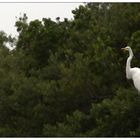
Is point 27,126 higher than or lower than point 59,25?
lower

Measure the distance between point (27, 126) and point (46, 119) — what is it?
2.15 feet

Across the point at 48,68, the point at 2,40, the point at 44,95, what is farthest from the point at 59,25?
the point at 2,40

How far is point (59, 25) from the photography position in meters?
20.0

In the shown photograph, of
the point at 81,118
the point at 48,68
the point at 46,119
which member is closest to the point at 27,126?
the point at 46,119

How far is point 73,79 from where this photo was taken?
650 inches

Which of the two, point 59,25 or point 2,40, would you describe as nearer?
point 59,25

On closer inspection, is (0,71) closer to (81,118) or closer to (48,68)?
(48,68)

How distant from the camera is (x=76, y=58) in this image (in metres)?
16.7

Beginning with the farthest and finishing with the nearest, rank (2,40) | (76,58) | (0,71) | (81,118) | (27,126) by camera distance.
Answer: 1. (2,40)
2. (0,71)
3. (27,126)
4. (76,58)
5. (81,118)

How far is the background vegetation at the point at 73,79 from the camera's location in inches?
580

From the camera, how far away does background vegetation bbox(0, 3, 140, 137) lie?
1474cm

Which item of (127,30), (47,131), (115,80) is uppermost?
(127,30)

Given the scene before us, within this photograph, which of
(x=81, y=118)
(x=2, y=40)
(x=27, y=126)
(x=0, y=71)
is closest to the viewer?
(x=81, y=118)

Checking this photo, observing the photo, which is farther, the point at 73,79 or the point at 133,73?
the point at 73,79
